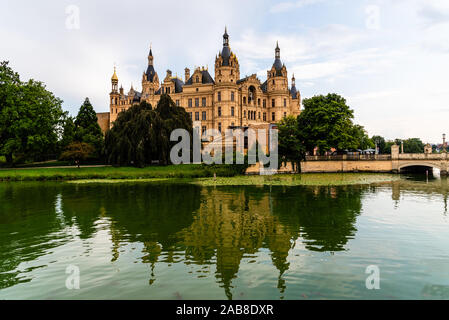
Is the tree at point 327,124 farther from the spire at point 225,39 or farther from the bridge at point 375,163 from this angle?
the spire at point 225,39

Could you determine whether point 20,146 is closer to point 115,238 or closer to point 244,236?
point 115,238

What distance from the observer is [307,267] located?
8.69m

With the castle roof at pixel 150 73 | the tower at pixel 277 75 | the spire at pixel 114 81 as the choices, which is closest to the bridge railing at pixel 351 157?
the tower at pixel 277 75

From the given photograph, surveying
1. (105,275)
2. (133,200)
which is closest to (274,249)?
(105,275)

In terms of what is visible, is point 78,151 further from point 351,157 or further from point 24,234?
point 351,157

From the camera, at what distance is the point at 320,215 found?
614 inches

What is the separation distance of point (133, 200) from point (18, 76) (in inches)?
1608

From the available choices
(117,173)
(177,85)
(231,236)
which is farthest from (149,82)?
(231,236)

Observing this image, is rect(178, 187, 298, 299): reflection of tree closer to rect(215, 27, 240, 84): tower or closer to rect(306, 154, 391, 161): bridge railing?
rect(306, 154, 391, 161): bridge railing

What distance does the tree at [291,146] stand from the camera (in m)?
46.5

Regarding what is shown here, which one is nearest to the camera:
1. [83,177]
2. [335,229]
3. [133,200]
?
[335,229]

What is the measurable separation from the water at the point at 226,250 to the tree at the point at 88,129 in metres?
36.7

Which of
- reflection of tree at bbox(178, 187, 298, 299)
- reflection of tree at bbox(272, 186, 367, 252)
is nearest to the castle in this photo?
reflection of tree at bbox(272, 186, 367, 252)
